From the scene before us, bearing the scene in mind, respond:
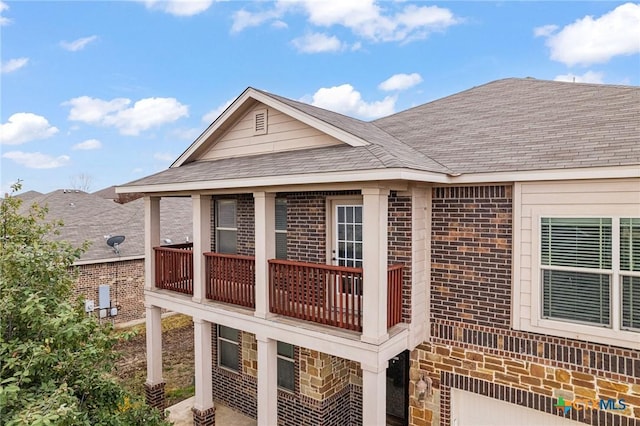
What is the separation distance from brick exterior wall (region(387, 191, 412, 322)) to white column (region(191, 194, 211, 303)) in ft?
12.7

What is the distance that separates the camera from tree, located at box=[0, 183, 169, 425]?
146 inches

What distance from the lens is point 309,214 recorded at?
7430 millimetres

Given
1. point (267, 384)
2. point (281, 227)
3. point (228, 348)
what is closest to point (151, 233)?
point (281, 227)

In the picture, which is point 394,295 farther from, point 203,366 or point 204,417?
point 204,417

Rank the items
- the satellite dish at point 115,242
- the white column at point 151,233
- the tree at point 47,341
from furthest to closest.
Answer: the satellite dish at point 115,242 → the white column at point 151,233 → the tree at point 47,341

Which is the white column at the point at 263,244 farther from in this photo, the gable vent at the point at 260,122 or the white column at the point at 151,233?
the white column at the point at 151,233

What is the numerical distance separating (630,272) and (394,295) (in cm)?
302

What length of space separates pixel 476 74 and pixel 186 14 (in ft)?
39.8

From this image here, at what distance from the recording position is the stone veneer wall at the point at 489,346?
500 cm

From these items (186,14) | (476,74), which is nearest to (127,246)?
(186,14)

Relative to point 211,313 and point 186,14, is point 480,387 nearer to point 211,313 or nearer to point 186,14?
point 211,313

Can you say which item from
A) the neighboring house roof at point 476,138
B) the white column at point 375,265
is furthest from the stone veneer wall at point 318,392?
the neighboring house roof at point 476,138

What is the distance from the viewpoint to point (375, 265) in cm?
524

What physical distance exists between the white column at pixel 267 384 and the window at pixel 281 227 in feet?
6.47
